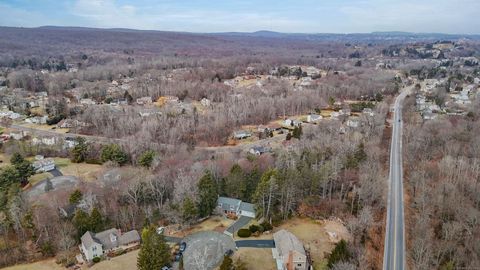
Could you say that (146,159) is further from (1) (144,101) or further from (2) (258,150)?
(1) (144,101)

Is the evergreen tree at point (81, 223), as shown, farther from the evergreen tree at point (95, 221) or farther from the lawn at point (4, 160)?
the lawn at point (4, 160)

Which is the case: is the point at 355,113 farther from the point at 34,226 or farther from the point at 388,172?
the point at 34,226

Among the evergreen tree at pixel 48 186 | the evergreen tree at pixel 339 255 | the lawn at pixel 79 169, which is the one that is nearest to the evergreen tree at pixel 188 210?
the evergreen tree at pixel 339 255

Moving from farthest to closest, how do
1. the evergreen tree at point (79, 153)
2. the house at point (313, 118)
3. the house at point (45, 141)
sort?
the house at point (313, 118) < the house at point (45, 141) < the evergreen tree at point (79, 153)

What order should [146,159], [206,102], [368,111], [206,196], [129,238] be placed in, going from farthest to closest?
[206,102] → [368,111] → [146,159] → [206,196] → [129,238]

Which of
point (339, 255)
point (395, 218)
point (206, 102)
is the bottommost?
point (395, 218)

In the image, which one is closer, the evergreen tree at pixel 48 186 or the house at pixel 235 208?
the house at pixel 235 208

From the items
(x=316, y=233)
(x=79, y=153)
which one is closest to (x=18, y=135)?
(x=79, y=153)
